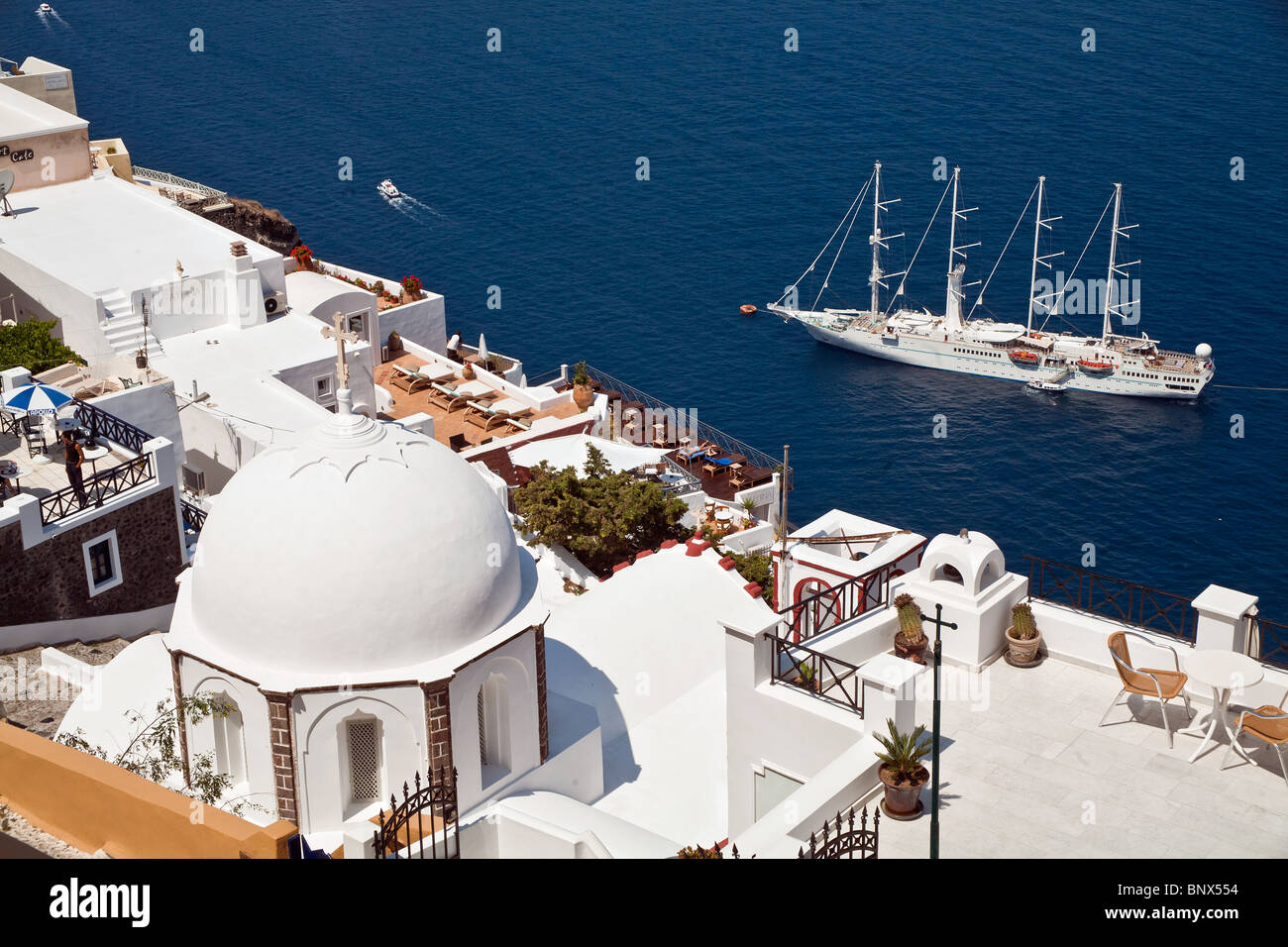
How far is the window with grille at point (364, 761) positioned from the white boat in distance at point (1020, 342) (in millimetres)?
71487

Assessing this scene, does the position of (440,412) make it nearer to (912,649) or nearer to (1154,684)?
(912,649)

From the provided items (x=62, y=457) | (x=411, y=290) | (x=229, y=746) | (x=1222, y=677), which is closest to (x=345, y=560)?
(x=229, y=746)

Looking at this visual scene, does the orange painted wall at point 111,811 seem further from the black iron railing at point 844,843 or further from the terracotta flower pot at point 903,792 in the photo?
the terracotta flower pot at point 903,792

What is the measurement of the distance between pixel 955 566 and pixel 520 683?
7900 mm

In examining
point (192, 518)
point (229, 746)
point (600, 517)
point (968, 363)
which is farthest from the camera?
point (968, 363)

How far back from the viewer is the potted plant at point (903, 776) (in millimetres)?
21797

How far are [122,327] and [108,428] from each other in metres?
16.6

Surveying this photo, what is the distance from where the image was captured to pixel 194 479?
5262cm

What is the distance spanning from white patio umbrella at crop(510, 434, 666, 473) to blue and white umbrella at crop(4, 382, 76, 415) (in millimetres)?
23342

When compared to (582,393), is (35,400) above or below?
above

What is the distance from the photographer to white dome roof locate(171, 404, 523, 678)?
24.9 m

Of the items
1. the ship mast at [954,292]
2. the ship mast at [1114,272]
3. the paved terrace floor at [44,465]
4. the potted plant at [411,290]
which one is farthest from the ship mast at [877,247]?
the paved terrace floor at [44,465]

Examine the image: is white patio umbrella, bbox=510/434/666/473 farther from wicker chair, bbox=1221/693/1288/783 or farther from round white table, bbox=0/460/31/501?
wicker chair, bbox=1221/693/1288/783
